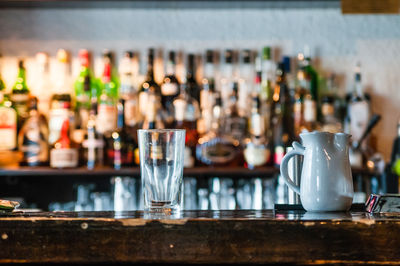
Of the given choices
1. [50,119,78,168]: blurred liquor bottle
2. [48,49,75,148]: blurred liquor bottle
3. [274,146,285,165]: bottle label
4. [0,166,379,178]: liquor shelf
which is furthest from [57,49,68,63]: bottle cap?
[274,146,285,165]: bottle label

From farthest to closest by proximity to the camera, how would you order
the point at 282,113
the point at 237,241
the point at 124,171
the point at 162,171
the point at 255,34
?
the point at 255,34 < the point at 282,113 < the point at 124,171 < the point at 162,171 < the point at 237,241

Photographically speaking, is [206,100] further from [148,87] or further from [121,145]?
[121,145]

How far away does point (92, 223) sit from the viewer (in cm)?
67

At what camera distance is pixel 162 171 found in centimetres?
80

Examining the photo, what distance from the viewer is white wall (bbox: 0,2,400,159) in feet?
8.11

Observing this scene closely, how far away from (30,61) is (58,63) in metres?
0.15

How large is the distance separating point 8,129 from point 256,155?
1048 mm

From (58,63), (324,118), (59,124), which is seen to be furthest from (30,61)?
(324,118)

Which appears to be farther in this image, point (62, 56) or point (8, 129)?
point (62, 56)

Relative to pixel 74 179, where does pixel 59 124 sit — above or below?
above

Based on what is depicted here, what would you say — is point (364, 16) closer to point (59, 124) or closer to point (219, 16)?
point (219, 16)

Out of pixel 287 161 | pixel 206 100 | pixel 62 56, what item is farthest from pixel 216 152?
pixel 287 161

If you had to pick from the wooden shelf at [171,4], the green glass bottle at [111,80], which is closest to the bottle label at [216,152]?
the green glass bottle at [111,80]

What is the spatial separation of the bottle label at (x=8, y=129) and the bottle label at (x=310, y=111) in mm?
1238
